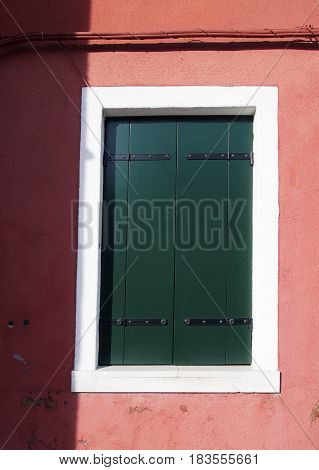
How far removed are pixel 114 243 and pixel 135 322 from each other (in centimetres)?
58

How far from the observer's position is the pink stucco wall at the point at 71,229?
119 inches

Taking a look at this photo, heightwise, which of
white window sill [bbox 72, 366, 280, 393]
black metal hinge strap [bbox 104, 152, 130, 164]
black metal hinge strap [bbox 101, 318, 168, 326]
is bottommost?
white window sill [bbox 72, 366, 280, 393]

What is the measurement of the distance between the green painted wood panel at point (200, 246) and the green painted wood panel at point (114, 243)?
1.28ft

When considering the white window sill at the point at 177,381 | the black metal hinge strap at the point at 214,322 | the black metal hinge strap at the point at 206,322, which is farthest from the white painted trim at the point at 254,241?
the black metal hinge strap at the point at 206,322

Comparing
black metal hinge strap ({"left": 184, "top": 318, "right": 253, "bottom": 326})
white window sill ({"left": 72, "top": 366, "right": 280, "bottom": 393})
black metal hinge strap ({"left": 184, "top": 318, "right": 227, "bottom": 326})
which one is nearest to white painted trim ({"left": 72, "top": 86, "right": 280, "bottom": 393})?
white window sill ({"left": 72, "top": 366, "right": 280, "bottom": 393})

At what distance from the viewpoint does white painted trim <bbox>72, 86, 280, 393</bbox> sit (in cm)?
304

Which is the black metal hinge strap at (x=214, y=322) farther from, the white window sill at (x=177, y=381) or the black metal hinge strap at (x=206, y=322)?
the white window sill at (x=177, y=381)

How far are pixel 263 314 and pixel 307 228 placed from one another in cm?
66

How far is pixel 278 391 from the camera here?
9.92ft

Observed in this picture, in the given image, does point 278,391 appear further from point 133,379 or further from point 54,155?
point 54,155

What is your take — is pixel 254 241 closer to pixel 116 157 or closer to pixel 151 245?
pixel 151 245

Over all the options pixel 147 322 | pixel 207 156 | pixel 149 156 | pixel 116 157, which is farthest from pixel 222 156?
pixel 147 322

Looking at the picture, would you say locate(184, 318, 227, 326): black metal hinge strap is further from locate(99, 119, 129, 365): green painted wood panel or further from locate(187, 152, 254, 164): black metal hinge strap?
locate(187, 152, 254, 164): black metal hinge strap

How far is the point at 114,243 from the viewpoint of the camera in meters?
3.23
